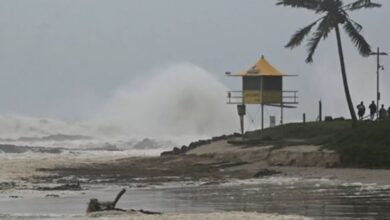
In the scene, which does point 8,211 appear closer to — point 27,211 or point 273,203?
point 27,211

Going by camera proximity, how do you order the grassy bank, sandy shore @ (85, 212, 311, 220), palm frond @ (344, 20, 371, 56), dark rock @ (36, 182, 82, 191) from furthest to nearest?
1. palm frond @ (344, 20, 371, 56)
2. the grassy bank
3. dark rock @ (36, 182, 82, 191)
4. sandy shore @ (85, 212, 311, 220)

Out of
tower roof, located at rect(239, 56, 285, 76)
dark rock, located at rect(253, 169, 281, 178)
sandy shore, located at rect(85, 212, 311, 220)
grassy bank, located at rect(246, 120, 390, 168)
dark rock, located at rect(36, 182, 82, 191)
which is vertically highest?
tower roof, located at rect(239, 56, 285, 76)

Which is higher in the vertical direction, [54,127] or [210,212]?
[54,127]

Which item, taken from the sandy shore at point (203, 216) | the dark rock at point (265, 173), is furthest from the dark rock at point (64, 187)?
the sandy shore at point (203, 216)

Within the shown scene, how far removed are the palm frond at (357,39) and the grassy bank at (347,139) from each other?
3560 mm

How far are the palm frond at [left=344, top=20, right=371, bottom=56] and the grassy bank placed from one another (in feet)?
11.7

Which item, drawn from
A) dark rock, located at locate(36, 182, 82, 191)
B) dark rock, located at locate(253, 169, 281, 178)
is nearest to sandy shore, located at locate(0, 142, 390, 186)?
dark rock, located at locate(253, 169, 281, 178)

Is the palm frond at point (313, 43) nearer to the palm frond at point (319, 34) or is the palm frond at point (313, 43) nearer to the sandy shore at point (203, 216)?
the palm frond at point (319, 34)

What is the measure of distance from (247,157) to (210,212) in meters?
18.7

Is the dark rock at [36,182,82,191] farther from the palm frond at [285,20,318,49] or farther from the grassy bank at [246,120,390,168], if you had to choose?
the palm frond at [285,20,318,49]

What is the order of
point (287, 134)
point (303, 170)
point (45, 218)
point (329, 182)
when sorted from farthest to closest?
point (287, 134), point (303, 170), point (329, 182), point (45, 218)

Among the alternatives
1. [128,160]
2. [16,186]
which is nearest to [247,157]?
[128,160]

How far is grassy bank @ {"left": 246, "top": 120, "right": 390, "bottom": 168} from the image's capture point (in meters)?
35.5

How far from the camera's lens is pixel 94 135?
268 ft
